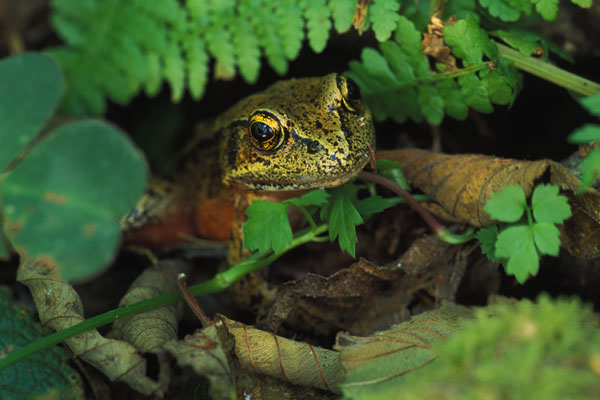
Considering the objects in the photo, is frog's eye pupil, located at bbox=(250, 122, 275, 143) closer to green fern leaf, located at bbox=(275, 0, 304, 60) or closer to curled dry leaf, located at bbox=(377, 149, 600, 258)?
green fern leaf, located at bbox=(275, 0, 304, 60)

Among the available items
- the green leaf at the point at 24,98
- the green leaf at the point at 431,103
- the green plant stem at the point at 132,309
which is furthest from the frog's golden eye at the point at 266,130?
the green leaf at the point at 24,98

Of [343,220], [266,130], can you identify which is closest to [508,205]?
[343,220]

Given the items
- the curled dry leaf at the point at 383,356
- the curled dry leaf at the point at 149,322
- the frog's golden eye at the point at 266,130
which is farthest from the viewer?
the frog's golden eye at the point at 266,130

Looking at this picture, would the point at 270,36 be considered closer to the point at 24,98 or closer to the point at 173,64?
the point at 173,64

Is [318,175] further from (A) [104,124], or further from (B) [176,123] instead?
(B) [176,123]

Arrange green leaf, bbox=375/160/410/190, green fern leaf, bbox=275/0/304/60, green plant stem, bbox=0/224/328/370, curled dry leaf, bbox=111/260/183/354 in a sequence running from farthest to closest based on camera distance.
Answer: green fern leaf, bbox=275/0/304/60, green leaf, bbox=375/160/410/190, curled dry leaf, bbox=111/260/183/354, green plant stem, bbox=0/224/328/370

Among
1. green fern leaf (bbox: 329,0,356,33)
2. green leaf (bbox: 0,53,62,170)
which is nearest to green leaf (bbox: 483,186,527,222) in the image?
green fern leaf (bbox: 329,0,356,33)

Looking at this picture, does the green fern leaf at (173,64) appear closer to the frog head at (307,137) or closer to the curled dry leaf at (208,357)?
the frog head at (307,137)
